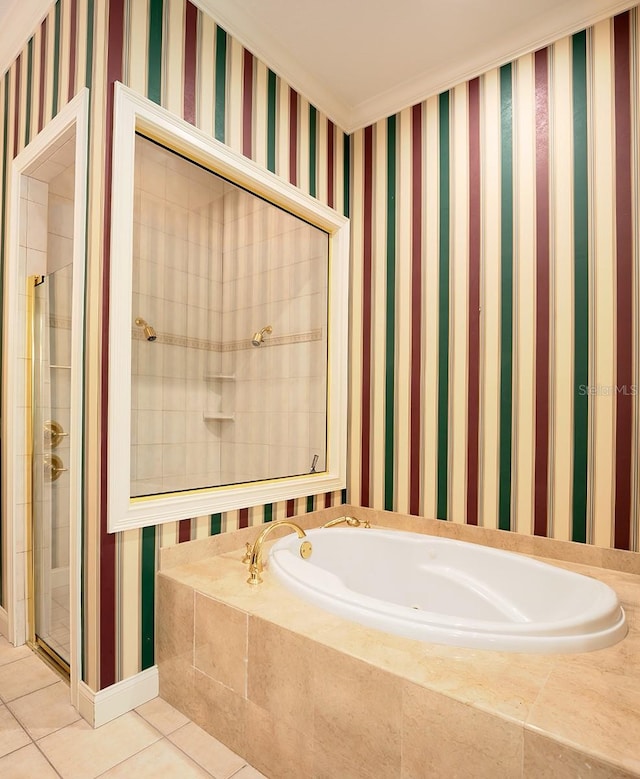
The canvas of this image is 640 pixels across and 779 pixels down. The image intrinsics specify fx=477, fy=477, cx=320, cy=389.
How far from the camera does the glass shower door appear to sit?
6.20 ft

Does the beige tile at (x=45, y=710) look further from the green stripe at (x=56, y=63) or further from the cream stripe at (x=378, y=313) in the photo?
the green stripe at (x=56, y=63)

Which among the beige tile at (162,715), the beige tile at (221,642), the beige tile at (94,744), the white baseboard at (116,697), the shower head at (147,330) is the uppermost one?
the shower head at (147,330)

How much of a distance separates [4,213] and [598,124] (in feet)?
8.73

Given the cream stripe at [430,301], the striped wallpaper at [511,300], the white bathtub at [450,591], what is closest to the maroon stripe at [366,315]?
the striped wallpaper at [511,300]

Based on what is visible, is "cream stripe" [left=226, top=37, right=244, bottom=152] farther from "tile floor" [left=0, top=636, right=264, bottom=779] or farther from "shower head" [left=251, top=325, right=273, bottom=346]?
A: "tile floor" [left=0, top=636, right=264, bottom=779]

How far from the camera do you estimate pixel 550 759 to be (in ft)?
2.96

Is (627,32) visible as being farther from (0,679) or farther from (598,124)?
(0,679)

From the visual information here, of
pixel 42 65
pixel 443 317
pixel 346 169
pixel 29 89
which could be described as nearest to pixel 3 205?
pixel 29 89

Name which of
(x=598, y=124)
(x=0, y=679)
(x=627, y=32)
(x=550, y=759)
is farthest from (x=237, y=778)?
(x=627, y=32)

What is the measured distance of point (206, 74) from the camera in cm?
196

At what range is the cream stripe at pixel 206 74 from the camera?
6.37 feet

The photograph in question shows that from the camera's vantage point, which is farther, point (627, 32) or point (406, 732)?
point (627, 32)

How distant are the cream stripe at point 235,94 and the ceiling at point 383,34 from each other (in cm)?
5

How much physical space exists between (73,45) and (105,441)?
1.50 meters
